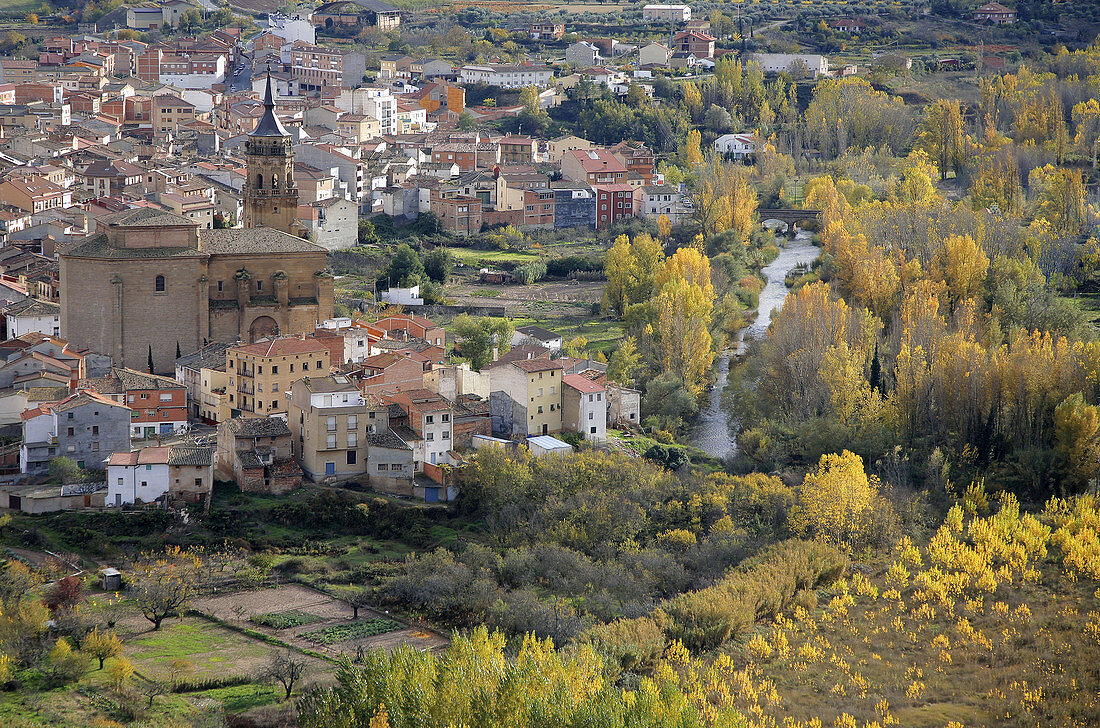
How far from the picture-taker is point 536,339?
29297 mm

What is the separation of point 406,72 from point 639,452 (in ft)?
123

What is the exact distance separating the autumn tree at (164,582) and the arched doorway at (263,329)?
7619 mm

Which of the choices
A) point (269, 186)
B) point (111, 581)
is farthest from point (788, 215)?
point (111, 581)

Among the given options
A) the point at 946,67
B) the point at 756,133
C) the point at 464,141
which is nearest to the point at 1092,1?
the point at 946,67

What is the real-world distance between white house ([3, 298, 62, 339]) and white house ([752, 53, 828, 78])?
38374 mm

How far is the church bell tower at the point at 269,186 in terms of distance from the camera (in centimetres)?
3117

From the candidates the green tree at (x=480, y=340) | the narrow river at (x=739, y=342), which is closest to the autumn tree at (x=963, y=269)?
the narrow river at (x=739, y=342)

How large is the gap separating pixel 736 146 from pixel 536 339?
24257 millimetres

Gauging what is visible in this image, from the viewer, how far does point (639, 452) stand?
25.0m

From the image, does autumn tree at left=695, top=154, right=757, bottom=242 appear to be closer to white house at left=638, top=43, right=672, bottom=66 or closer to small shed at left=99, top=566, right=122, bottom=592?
white house at left=638, top=43, right=672, bottom=66

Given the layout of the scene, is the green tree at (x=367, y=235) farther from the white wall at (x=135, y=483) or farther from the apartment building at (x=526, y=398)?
the white wall at (x=135, y=483)

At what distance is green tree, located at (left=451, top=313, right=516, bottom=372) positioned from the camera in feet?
93.9

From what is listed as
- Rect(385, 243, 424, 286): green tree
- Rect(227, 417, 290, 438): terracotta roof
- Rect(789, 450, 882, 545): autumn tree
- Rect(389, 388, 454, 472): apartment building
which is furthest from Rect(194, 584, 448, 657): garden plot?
Rect(385, 243, 424, 286): green tree

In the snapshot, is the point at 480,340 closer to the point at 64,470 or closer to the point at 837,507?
the point at 64,470
